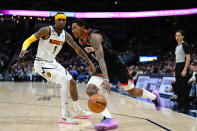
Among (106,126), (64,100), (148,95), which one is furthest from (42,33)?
(148,95)

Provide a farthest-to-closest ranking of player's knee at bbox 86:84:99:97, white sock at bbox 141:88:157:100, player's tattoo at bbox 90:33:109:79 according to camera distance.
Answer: white sock at bbox 141:88:157:100 < player's knee at bbox 86:84:99:97 < player's tattoo at bbox 90:33:109:79

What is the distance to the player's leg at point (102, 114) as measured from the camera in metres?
2.83

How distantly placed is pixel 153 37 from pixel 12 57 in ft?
53.7

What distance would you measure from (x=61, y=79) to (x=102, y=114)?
86 cm

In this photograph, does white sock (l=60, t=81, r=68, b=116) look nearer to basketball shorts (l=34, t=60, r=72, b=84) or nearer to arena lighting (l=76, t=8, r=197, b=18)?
basketball shorts (l=34, t=60, r=72, b=84)

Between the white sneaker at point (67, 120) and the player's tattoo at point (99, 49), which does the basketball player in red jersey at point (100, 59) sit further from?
the white sneaker at point (67, 120)

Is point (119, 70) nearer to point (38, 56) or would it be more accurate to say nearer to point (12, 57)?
point (38, 56)

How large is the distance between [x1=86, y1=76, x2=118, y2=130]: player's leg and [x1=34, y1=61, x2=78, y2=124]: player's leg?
0.51 m

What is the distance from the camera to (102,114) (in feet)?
9.98

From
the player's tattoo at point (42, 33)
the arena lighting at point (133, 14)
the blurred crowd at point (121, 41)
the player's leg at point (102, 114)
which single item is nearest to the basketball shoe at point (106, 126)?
the player's leg at point (102, 114)

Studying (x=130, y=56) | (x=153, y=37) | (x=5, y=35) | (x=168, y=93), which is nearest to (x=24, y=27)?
(x=5, y=35)

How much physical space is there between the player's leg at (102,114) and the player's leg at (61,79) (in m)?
0.51

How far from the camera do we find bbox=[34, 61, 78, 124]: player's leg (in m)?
3.33

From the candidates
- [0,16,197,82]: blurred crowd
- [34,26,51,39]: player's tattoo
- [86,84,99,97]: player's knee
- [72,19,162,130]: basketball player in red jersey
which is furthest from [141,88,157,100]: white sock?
[0,16,197,82]: blurred crowd
